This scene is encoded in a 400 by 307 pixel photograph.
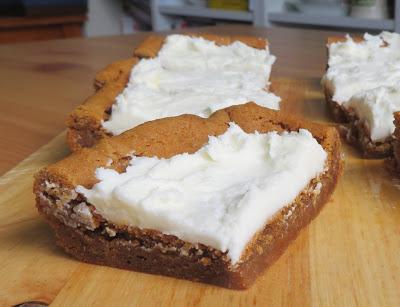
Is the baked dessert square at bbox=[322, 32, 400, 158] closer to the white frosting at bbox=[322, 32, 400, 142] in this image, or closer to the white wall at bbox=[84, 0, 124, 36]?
the white frosting at bbox=[322, 32, 400, 142]

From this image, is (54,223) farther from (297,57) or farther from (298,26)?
(298,26)

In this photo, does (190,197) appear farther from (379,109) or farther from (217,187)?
(379,109)

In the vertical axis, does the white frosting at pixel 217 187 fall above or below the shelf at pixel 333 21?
below

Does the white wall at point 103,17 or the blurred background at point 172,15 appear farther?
the white wall at point 103,17

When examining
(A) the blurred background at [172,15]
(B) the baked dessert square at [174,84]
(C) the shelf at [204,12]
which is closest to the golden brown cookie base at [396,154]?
(B) the baked dessert square at [174,84]

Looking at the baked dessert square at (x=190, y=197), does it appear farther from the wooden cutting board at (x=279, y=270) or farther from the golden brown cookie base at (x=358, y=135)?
the golden brown cookie base at (x=358, y=135)
